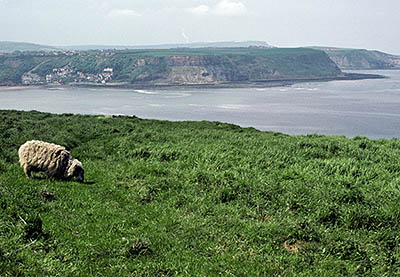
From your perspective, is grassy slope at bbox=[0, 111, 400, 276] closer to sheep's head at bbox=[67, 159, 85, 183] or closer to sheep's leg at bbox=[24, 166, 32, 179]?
sheep's leg at bbox=[24, 166, 32, 179]

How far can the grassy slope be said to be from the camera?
333 inches

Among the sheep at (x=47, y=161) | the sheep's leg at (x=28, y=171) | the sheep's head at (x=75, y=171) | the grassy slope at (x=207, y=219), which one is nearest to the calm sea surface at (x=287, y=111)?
the grassy slope at (x=207, y=219)

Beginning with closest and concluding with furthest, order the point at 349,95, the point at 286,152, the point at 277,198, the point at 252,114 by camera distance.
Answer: the point at 277,198 → the point at 286,152 → the point at 252,114 → the point at 349,95

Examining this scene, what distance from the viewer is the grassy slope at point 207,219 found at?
846 cm

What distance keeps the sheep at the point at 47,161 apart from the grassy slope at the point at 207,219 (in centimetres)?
52

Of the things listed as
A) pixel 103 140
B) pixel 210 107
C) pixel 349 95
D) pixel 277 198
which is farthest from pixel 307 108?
pixel 277 198

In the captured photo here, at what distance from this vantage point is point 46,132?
1170 inches

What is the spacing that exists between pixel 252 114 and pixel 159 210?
112101 millimetres

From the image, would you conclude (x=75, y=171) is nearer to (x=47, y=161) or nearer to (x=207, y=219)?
(x=47, y=161)

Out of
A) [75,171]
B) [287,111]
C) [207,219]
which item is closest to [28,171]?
[75,171]

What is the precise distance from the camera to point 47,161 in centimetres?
1410

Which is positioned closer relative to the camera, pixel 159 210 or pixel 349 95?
pixel 159 210

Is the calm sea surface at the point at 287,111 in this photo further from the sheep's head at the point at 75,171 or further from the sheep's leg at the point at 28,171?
the sheep's leg at the point at 28,171

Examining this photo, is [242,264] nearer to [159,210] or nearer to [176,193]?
[159,210]
